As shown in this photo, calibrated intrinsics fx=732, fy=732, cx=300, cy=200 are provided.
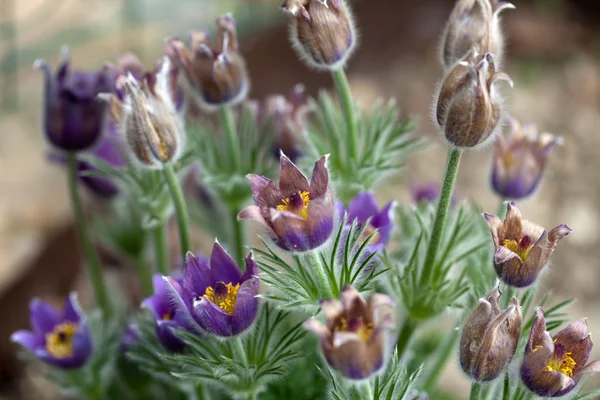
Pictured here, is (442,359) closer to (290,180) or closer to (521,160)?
(521,160)

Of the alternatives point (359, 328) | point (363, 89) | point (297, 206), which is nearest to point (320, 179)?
point (297, 206)

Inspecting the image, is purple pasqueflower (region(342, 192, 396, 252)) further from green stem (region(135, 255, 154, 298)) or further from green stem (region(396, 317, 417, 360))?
green stem (region(135, 255, 154, 298))

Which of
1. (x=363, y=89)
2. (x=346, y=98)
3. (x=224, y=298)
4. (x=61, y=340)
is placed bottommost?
(x=61, y=340)

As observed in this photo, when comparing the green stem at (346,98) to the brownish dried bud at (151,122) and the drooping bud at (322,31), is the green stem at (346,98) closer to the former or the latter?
the drooping bud at (322,31)

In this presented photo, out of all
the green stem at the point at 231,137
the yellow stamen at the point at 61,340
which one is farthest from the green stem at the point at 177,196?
the yellow stamen at the point at 61,340

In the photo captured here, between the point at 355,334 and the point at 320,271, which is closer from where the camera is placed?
the point at 355,334

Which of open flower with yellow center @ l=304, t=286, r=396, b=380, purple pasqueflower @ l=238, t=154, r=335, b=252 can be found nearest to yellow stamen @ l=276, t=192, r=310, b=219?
purple pasqueflower @ l=238, t=154, r=335, b=252
